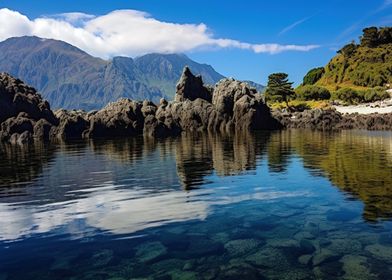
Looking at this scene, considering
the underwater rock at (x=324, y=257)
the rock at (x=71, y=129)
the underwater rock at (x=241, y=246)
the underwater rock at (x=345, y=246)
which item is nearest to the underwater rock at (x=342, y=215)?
the underwater rock at (x=345, y=246)

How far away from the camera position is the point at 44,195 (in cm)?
2839

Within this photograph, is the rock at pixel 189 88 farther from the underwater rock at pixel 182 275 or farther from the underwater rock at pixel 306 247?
the underwater rock at pixel 182 275

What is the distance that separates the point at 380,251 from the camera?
50.5ft

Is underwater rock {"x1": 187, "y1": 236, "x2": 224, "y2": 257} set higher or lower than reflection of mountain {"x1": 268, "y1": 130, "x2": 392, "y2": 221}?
lower

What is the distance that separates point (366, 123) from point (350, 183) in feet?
286

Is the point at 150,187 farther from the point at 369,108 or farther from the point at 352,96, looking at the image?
the point at 352,96

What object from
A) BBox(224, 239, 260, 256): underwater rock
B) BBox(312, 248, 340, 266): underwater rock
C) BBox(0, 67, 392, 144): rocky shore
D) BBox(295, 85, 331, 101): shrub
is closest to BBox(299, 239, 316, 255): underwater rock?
BBox(312, 248, 340, 266): underwater rock

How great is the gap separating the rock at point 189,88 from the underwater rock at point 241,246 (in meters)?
123

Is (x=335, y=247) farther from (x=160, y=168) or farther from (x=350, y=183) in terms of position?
(x=160, y=168)

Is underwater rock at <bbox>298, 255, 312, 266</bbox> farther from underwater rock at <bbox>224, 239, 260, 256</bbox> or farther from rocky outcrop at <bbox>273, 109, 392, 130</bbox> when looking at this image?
rocky outcrop at <bbox>273, 109, 392, 130</bbox>

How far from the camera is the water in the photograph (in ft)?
47.9

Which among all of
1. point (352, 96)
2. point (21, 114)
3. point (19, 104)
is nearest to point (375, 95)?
point (352, 96)

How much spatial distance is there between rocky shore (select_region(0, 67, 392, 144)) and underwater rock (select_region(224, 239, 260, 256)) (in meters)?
88.4

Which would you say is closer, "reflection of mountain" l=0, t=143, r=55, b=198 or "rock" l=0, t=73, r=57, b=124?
"reflection of mountain" l=0, t=143, r=55, b=198
